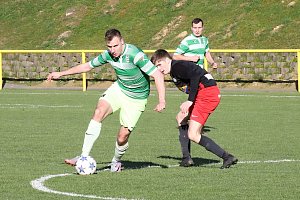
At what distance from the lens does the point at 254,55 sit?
35.2m

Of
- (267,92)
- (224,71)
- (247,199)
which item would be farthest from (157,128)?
(224,71)

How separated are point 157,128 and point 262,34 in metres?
18.5

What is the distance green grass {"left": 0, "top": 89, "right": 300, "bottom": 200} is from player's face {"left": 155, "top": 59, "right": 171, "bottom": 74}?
49.1 inches

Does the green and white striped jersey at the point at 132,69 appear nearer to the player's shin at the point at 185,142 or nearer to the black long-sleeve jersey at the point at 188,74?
the black long-sleeve jersey at the point at 188,74

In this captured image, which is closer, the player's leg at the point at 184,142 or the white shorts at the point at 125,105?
the white shorts at the point at 125,105

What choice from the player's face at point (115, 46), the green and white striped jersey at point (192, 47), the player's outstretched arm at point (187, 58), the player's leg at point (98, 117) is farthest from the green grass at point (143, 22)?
the player's face at point (115, 46)

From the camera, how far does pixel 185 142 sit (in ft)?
43.1

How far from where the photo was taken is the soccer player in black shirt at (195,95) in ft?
39.5

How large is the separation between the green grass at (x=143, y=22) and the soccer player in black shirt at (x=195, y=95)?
928 inches

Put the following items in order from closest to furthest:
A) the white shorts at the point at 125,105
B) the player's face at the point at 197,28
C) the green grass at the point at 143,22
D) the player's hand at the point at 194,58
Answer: the white shorts at the point at 125,105
the player's hand at the point at 194,58
the player's face at the point at 197,28
the green grass at the point at 143,22

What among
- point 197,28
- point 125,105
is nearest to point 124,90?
point 125,105

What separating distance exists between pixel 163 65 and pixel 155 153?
292 centimetres

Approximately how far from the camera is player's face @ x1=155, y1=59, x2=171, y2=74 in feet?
39.6

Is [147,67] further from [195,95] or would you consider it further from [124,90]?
[195,95]
